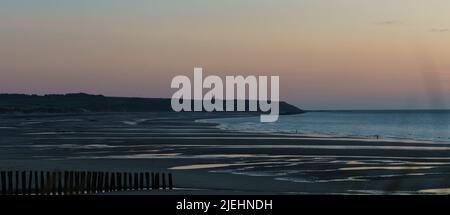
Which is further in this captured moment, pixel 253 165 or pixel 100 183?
pixel 253 165

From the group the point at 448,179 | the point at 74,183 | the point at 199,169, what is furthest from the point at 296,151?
the point at 74,183

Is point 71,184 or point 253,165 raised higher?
point 71,184

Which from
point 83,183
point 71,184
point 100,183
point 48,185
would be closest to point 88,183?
point 83,183

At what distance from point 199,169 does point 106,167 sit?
461 cm

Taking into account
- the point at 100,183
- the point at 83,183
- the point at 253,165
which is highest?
the point at 83,183

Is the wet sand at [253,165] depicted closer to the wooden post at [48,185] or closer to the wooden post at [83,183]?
the wooden post at [83,183]

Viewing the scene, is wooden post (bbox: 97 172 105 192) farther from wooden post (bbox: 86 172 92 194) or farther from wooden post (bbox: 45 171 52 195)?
wooden post (bbox: 45 171 52 195)

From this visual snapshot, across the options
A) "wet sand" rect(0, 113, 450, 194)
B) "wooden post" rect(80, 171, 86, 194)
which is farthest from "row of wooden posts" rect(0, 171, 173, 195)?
"wet sand" rect(0, 113, 450, 194)

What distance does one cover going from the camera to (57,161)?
3844 centimetres

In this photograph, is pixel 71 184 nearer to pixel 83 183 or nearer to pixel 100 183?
pixel 83 183

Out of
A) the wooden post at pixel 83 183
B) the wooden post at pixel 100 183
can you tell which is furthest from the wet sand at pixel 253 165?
the wooden post at pixel 83 183

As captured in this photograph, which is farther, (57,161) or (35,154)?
(35,154)
